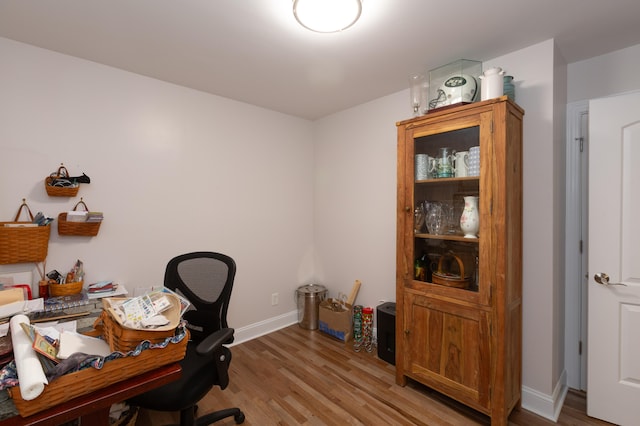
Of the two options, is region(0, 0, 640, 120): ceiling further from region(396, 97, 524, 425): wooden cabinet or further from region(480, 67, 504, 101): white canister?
region(396, 97, 524, 425): wooden cabinet

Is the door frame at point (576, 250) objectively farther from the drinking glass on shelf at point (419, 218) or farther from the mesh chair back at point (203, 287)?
the mesh chair back at point (203, 287)

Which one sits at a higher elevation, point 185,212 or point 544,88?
point 544,88

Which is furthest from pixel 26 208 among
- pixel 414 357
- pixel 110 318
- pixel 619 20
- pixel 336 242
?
pixel 619 20

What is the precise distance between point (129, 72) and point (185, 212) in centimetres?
120

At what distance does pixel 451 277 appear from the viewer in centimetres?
200

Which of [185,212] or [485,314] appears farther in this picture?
[185,212]

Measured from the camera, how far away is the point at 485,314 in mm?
1796

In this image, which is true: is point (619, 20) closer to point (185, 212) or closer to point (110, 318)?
point (110, 318)

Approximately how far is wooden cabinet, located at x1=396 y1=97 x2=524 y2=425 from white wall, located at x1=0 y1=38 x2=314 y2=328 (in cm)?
156

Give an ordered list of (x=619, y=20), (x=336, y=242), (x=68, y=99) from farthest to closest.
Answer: (x=336, y=242), (x=68, y=99), (x=619, y=20)

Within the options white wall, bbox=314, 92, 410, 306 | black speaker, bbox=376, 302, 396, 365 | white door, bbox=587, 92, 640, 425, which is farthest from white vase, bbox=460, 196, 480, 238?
black speaker, bbox=376, 302, 396, 365

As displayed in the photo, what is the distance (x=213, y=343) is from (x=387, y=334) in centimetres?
164

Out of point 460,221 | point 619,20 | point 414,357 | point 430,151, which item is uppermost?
point 619,20

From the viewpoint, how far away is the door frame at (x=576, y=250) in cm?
212
